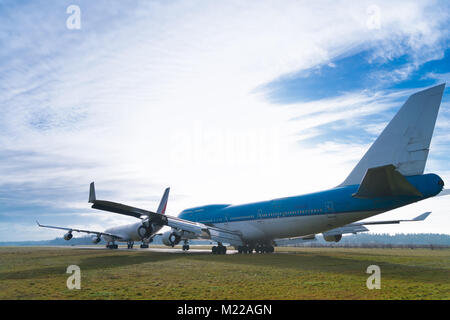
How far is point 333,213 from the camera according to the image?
23.5 metres

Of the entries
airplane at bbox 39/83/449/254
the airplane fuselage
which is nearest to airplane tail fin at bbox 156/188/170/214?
the airplane fuselage

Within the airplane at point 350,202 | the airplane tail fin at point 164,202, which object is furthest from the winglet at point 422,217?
the airplane tail fin at point 164,202

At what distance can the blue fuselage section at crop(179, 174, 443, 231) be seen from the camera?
18.4 metres

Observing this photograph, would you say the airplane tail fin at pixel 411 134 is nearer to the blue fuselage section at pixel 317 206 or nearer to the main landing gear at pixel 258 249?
the blue fuselage section at pixel 317 206

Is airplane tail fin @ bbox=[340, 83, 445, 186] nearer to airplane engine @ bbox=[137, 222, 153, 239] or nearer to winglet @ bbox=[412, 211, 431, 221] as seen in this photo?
winglet @ bbox=[412, 211, 431, 221]

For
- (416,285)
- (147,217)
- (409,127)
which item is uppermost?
(409,127)

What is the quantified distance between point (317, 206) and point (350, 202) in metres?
3.01

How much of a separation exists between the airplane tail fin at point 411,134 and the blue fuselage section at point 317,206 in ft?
3.47

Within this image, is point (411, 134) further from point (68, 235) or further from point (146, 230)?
point (68, 235)

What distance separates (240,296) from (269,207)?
71.2 ft
